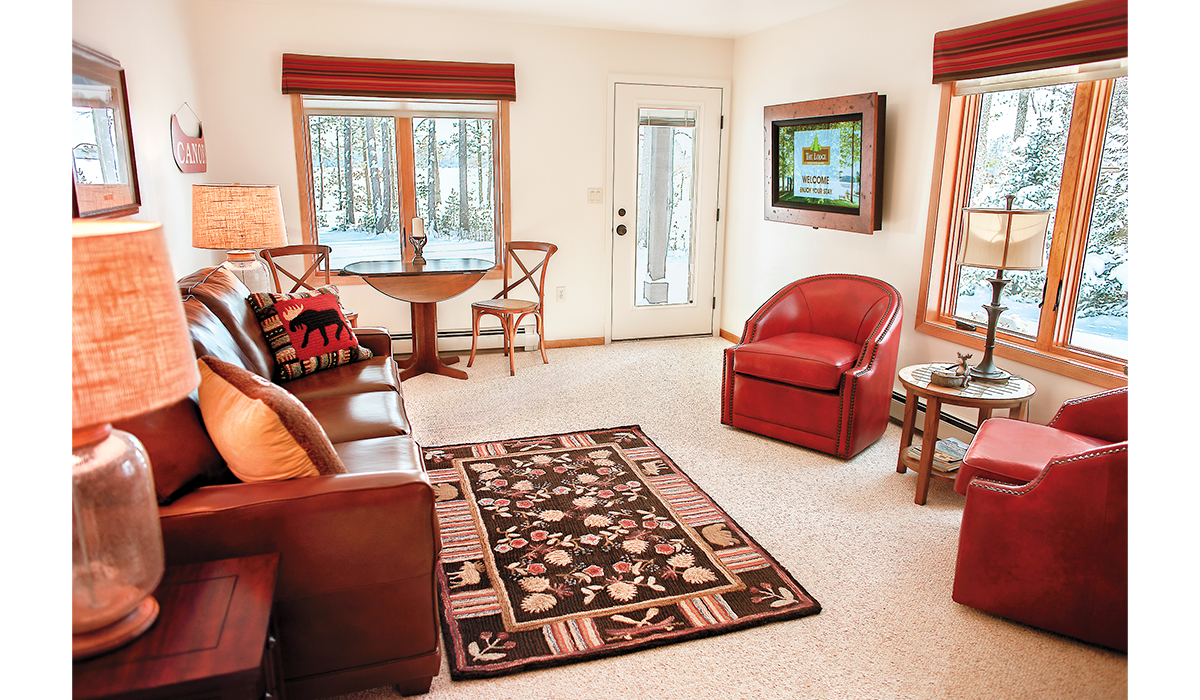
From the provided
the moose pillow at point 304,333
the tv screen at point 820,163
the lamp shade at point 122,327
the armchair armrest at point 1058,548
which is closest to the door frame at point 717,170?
the tv screen at point 820,163

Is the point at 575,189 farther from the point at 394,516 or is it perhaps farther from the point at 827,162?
the point at 394,516

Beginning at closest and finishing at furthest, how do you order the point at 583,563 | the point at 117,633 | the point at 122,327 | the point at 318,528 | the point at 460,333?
the point at 122,327
the point at 117,633
the point at 318,528
the point at 583,563
the point at 460,333

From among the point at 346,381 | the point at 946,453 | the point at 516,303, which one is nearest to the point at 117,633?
the point at 346,381

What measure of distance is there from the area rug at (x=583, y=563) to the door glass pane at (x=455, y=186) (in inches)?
86.0

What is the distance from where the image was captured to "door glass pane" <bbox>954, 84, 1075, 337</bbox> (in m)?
3.09

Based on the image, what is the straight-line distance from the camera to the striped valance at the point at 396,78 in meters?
4.51

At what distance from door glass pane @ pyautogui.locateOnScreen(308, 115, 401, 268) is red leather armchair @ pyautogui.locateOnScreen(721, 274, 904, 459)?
2.63m

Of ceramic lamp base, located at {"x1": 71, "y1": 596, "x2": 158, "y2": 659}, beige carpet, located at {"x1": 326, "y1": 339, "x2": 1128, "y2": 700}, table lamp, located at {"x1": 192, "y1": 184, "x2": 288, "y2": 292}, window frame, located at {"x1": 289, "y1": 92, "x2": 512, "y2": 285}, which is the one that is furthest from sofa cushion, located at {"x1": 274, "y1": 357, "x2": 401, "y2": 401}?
window frame, located at {"x1": 289, "y1": 92, "x2": 512, "y2": 285}

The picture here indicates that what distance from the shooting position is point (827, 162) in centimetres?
424

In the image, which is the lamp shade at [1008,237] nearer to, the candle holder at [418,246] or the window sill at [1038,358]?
the window sill at [1038,358]

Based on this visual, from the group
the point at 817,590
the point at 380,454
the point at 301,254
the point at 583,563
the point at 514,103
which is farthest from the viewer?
the point at 514,103

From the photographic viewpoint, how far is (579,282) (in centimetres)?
543

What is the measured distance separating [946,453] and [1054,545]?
3.92ft

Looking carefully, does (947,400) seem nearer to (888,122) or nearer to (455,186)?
(888,122)
